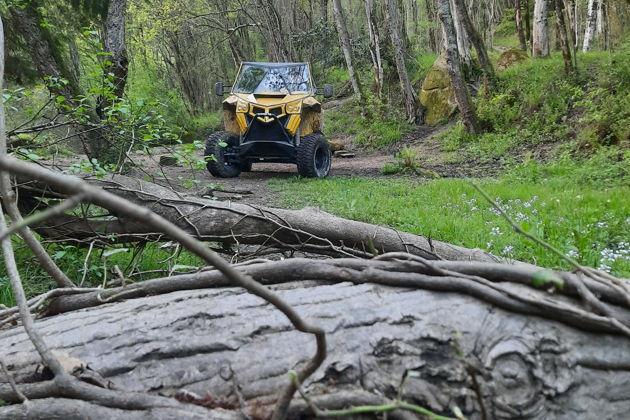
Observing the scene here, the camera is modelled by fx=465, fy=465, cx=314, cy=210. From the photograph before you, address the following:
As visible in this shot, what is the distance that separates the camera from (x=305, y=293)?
5.10 ft

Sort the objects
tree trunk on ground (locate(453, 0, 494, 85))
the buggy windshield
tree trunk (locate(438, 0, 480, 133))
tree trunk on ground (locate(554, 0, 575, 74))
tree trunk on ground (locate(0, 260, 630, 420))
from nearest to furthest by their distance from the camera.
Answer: tree trunk on ground (locate(0, 260, 630, 420)) → the buggy windshield → tree trunk on ground (locate(554, 0, 575, 74)) → tree trunk (locate(438, 0, 480, 133)) → tree trunk on ground (locate(453, 0, 494, 85))

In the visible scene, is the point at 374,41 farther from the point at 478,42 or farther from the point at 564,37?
the point at 564,37

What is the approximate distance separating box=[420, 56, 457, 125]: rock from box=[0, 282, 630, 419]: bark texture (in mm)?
16168

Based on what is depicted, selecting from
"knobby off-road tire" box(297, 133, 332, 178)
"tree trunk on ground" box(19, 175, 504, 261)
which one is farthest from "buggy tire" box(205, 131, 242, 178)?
"tree trunk on ground" box(19, 175, 504, 261)

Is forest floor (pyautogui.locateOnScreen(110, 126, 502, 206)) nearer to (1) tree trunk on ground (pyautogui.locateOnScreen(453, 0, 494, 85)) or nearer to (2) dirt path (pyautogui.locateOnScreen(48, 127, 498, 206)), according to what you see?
(2) dirt path (pyautogui.locateOnScreen(48, 127, 498, 206))

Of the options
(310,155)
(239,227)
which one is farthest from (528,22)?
(239,227)

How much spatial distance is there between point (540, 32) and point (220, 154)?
12.4 m

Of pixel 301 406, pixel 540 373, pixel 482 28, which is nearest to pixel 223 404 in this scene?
pixel 301 406

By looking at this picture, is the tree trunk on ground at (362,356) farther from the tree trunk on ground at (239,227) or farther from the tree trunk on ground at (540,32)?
the tree trunk on ground at (540,32)

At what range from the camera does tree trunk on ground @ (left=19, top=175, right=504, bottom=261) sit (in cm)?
336

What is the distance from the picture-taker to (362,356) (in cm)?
129

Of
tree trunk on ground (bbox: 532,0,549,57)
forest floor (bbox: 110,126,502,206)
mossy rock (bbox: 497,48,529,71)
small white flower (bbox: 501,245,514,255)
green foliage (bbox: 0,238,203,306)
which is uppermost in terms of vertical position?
tree trunk on ground (bbox: 532,0,549,57)

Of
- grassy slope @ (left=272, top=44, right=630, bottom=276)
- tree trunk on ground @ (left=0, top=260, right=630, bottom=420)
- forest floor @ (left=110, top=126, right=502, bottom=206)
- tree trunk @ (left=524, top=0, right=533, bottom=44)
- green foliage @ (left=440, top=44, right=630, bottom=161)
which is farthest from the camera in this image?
tree trunk @ (left=524, top=0, right=533, bottom=44)

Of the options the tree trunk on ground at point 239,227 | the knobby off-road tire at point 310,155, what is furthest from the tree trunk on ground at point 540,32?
the tree trunk on ground at point 239,227
